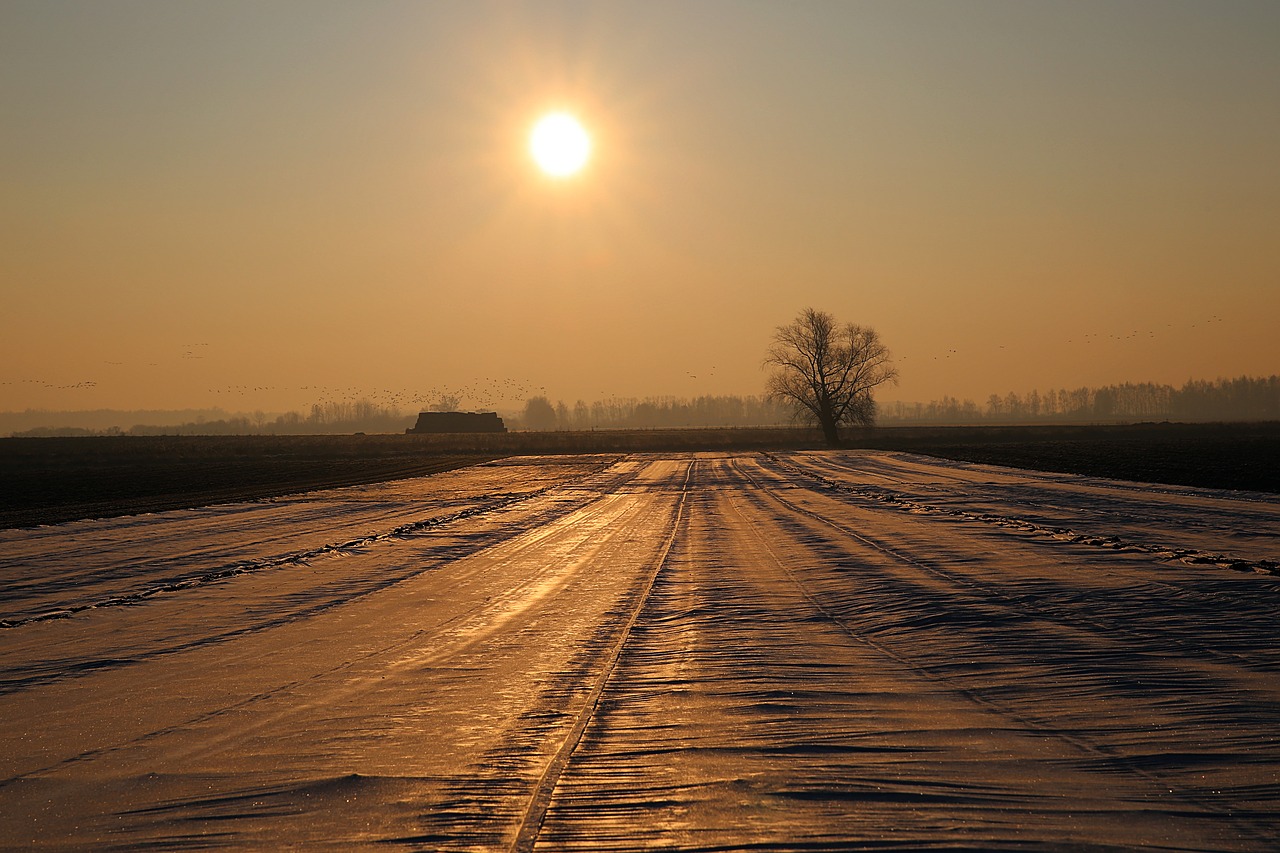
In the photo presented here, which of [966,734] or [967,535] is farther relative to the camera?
[967,535]

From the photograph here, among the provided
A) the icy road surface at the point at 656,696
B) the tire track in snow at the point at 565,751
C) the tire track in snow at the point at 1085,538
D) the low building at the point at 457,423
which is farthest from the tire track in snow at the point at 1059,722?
the low building at the point at 457,423

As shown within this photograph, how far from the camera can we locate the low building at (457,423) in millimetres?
165875

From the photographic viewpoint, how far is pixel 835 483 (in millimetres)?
36625

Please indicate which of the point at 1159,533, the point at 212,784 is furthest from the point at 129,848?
the point at 1159,533

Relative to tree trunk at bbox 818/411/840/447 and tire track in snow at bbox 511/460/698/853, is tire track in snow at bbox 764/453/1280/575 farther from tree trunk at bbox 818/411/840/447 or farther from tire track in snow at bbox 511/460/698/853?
tree trunk at bbox 818/411/840/447

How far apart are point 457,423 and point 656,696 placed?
529 feet

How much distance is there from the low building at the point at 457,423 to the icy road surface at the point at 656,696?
149m

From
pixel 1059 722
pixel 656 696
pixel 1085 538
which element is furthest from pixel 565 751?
pixel 1085 538

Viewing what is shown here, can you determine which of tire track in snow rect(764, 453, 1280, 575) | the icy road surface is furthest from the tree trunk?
the icy road surface

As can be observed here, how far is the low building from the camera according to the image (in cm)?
16588

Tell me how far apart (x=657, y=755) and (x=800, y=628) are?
174 inches

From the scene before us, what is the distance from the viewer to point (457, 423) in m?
166

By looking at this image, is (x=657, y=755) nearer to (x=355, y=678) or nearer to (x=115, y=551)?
(x=355, y=678)

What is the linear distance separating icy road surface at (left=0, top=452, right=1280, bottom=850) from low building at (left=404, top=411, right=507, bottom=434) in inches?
5859
